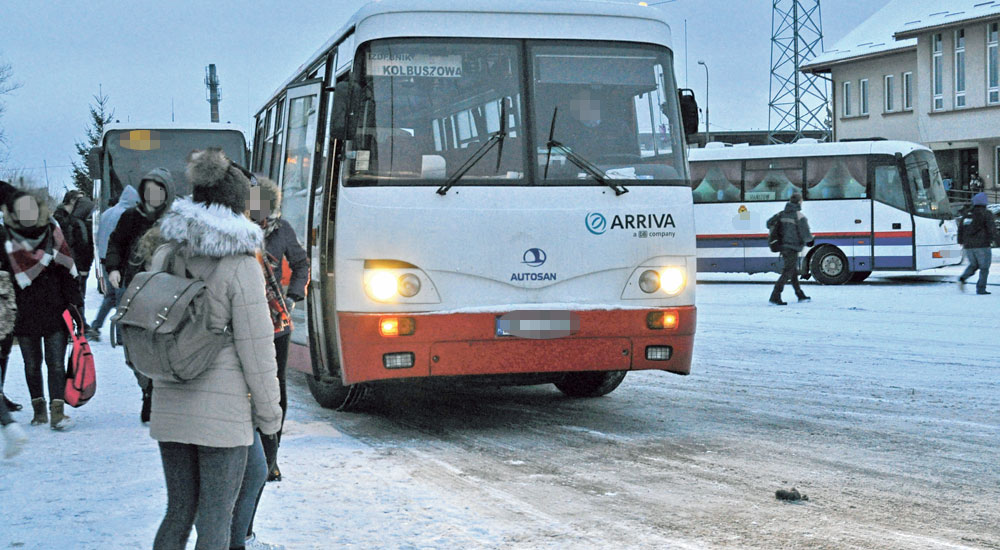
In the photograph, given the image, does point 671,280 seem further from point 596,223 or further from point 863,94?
point 863,94

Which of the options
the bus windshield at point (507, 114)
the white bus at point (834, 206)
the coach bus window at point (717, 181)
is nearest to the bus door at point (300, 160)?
the bus windshield at point (507, 114)

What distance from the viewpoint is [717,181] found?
29.5 meters

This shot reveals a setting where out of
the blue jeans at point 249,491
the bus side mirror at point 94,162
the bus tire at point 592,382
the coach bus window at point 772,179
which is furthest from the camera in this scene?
the coach bus window at point 772,179

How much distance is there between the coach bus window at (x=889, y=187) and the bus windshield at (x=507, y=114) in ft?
63.0

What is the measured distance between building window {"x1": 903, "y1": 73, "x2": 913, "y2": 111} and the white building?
4 cm

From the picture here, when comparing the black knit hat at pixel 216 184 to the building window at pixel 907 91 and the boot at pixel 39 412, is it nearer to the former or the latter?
the boot at pixel 39 412

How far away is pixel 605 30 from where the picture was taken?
8656mm

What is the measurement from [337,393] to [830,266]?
63.7ft

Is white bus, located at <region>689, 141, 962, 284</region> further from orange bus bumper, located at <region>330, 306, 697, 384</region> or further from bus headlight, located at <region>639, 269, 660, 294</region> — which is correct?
orange bus bumper, located at <region>330, 306, 697, 384</region>

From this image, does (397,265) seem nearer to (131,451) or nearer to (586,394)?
(131,451)

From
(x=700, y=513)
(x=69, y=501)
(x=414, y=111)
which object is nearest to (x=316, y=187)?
(x=414, y=111)

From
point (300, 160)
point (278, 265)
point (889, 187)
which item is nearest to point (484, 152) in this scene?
point (278, 265)

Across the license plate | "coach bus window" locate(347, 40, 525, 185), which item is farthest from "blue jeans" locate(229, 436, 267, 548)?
"coach bus window" locate(347, 40, 525, 185)

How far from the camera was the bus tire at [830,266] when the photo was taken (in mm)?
26688
